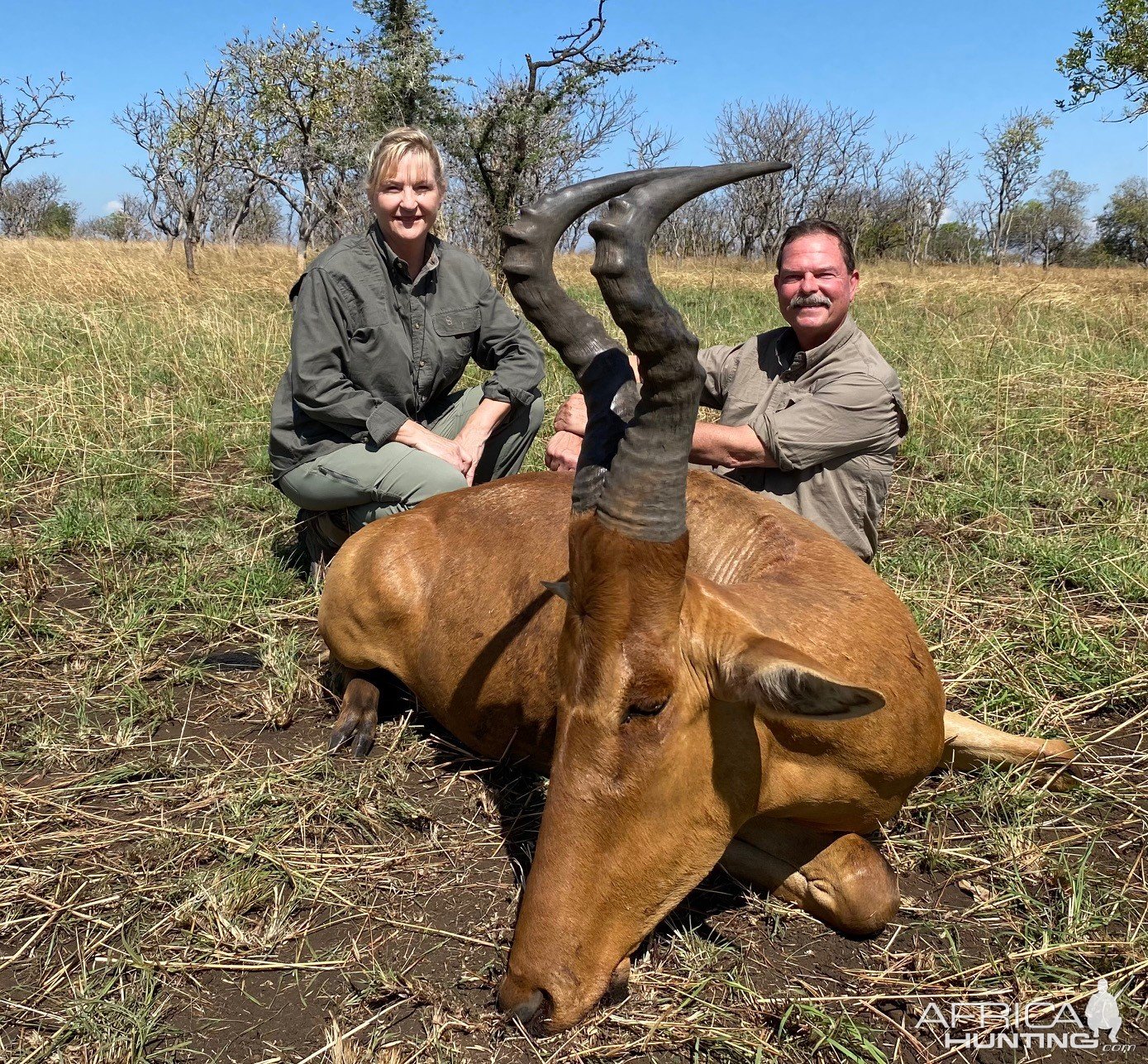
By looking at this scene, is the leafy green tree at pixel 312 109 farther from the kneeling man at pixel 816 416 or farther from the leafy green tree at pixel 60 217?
the leafy green tree at pixel 60 217

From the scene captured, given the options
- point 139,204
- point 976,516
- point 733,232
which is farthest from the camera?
point 139,204

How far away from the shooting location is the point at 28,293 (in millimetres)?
14516

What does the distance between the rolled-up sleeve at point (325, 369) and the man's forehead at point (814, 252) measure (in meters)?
2.41

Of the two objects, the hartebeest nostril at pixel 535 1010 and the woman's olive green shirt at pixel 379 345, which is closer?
the hartebeest nostril at pixel 535 1010

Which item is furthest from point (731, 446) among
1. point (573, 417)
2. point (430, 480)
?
point (430, 480)

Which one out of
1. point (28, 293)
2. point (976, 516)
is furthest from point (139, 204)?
point (976, 516)

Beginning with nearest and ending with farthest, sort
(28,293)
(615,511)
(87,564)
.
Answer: (615,511) → (87,564) → (28,293)

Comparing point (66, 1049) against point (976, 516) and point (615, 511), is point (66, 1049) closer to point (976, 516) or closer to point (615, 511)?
point (615, 511)

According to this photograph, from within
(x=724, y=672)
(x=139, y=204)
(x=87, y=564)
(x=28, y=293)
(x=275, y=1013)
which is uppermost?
(x=139, y=204)

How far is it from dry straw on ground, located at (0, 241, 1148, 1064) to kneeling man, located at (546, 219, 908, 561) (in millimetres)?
952

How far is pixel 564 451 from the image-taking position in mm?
5336

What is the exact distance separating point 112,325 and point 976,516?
10.2 m

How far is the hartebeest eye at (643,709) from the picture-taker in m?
2.69

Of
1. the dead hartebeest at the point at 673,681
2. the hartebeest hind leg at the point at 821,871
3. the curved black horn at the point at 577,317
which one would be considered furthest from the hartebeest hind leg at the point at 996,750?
the curved black horn at the point at 577,317
